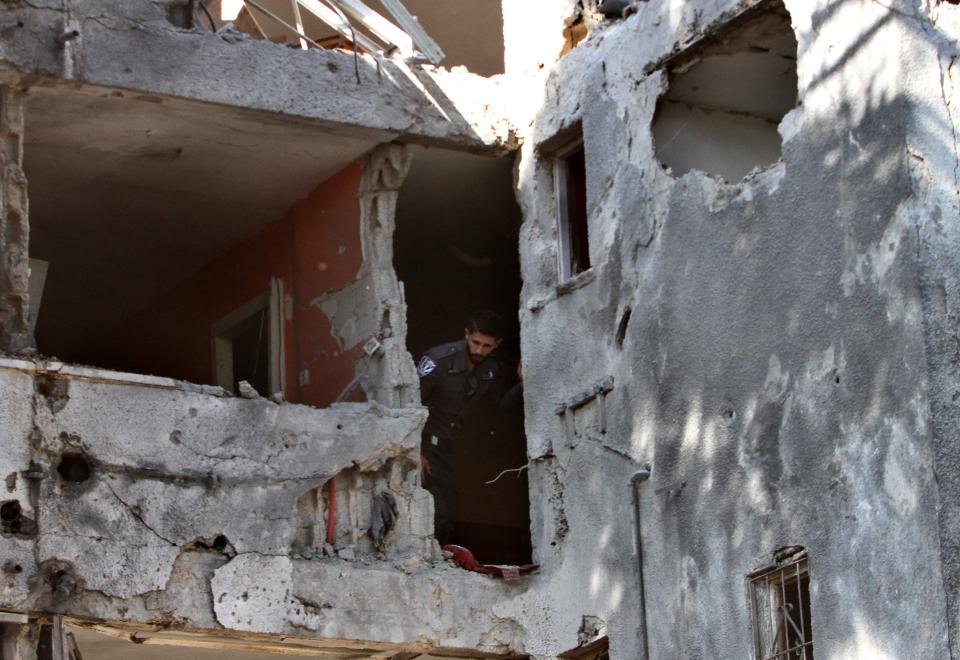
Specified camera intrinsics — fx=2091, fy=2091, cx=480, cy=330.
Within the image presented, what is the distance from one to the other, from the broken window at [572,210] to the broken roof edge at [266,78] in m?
0.51

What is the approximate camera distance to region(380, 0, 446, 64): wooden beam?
567 inches

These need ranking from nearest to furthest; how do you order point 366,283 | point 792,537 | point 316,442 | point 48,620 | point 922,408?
point 922,408 → point 792,537 → point 48,620 → point 316,442 → point 366,283

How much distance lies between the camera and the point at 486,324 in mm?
15125

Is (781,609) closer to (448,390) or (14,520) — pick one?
(448,390)

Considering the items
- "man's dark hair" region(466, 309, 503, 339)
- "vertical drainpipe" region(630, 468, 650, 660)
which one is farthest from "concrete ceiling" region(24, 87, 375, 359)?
"vertical drainpipe" region(630, 468, 650, 660)

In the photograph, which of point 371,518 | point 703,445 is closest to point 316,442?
point 371,518

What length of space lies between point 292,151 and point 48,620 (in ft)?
13.0

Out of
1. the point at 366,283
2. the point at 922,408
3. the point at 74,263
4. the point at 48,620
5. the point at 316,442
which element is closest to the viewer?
the point at 922,408

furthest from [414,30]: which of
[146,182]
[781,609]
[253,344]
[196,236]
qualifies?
[781,609]

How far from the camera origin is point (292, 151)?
48.0 feet

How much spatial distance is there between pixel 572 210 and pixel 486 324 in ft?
3.99

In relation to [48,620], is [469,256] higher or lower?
higher

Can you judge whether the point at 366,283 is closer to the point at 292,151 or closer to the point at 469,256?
the point at 292,151

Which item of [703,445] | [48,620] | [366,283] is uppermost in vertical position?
[366,283]
